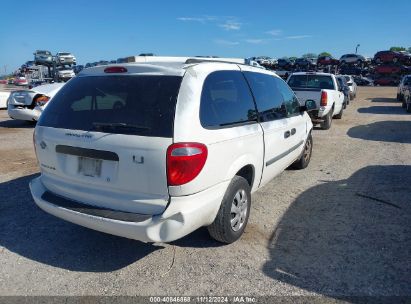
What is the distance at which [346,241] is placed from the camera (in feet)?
12.4

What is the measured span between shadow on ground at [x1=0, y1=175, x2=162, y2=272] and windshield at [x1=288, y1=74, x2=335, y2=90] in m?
9.04

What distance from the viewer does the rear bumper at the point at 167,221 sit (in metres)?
2.87

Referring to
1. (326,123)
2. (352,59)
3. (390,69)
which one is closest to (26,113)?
(326,123)

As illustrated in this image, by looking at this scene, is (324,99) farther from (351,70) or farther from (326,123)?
(351,70)

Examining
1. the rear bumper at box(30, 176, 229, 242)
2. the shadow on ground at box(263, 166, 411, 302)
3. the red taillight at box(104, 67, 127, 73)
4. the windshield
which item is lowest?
the shadow on ground at box(263, 166, 411, 302)

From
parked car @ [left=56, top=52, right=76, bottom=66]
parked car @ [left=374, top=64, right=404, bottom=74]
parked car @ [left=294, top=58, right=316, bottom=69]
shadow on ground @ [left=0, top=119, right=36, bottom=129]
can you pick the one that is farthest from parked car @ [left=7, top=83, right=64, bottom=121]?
parked car @ [left=294, top=58, right=316, bottom=69]

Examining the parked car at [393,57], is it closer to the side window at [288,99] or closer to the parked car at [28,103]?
the parked car at [28,103]

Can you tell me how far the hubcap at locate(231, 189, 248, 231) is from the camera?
3.63 meters

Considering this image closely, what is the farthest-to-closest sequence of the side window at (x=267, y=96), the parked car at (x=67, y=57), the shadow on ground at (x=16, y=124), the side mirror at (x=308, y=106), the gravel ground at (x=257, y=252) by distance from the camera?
the parked car at (x=67, y=57)
the shadow on ground at (x=16, y=124)
the side mirror at (x=308, y=106)
the side window at (x=267, y=96)
the gravel ground at (x=257, y=252)

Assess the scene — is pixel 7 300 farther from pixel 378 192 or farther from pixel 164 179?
pixel 378 192

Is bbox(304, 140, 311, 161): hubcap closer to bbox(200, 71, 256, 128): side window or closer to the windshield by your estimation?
bbox(200, 71, 256, 128): side window

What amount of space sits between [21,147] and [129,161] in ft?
21.2

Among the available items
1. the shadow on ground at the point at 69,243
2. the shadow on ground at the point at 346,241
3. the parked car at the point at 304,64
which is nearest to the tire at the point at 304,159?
the shadow on ground at the point at 346,241

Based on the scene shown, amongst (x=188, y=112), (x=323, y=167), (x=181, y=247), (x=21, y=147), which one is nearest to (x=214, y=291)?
(x=181, y=247)
